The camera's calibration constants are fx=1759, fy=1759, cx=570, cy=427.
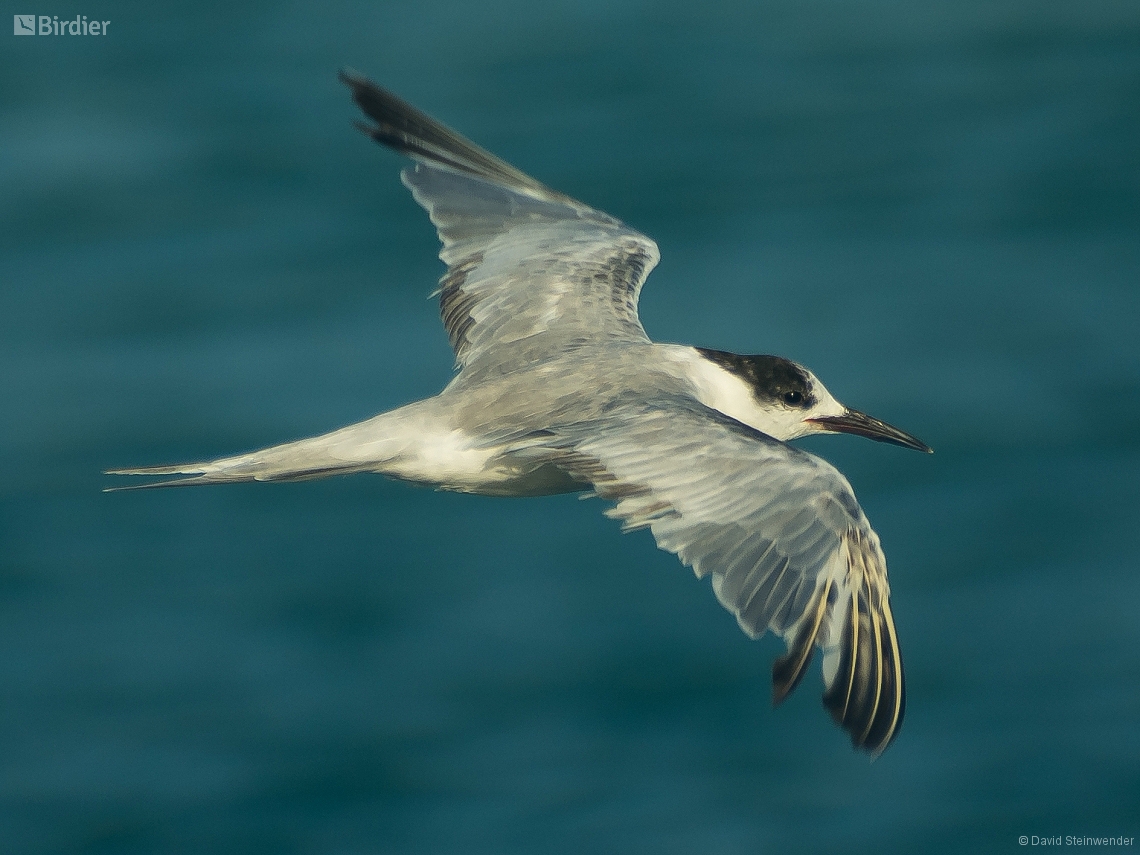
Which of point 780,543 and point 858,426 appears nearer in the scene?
point 780,543

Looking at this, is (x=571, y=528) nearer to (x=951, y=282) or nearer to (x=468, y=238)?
(x=468, y=238)

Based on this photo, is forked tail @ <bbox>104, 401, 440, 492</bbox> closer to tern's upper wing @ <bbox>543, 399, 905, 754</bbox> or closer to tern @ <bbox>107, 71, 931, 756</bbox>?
tern @ <bbox>107, 71, 931, 756</bbox>

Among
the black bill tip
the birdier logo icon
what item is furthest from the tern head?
the birdier logo icon

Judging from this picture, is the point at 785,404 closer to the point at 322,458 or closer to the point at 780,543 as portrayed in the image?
the point at 780,543

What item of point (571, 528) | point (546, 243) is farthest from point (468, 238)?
point (571, 528)

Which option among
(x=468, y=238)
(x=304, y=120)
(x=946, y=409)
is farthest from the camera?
(x=304, y=120)

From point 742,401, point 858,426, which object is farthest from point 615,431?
point 858,426
